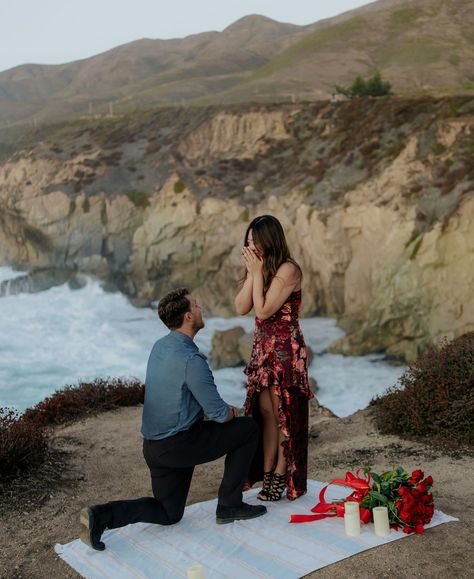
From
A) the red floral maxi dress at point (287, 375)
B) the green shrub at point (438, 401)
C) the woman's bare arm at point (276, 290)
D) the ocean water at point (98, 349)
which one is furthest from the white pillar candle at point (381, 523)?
the ocean water at point (98, 349)

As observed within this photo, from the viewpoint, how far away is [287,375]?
6602mm

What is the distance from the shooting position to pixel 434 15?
349 feet

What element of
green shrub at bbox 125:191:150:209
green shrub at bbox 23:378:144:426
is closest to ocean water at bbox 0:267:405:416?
green shrub at bbox 125:191:150:209

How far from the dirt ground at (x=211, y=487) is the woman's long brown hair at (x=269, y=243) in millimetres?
2364

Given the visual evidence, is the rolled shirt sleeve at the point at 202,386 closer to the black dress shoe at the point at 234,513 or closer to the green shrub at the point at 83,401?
the black dress shoe at the point at 234,513

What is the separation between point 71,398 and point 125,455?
9.09ft

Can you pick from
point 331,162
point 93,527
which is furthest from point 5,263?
point 93,527

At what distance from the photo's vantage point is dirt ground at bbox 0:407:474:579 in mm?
5672

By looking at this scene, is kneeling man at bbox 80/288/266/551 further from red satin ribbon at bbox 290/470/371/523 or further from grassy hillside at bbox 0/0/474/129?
grassy hillside at bbox 0/0/474/129

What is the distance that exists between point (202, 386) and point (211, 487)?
8.51 feet

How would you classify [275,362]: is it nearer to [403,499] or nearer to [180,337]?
[180,337]

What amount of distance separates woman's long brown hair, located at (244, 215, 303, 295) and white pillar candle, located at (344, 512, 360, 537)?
6.44 ft

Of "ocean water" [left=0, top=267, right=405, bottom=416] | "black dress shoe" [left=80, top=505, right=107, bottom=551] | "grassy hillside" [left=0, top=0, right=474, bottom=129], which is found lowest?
"ocean water" [left=0, top=267, right=405, bottom=416]

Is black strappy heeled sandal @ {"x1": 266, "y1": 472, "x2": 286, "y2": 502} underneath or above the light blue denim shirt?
underneath
